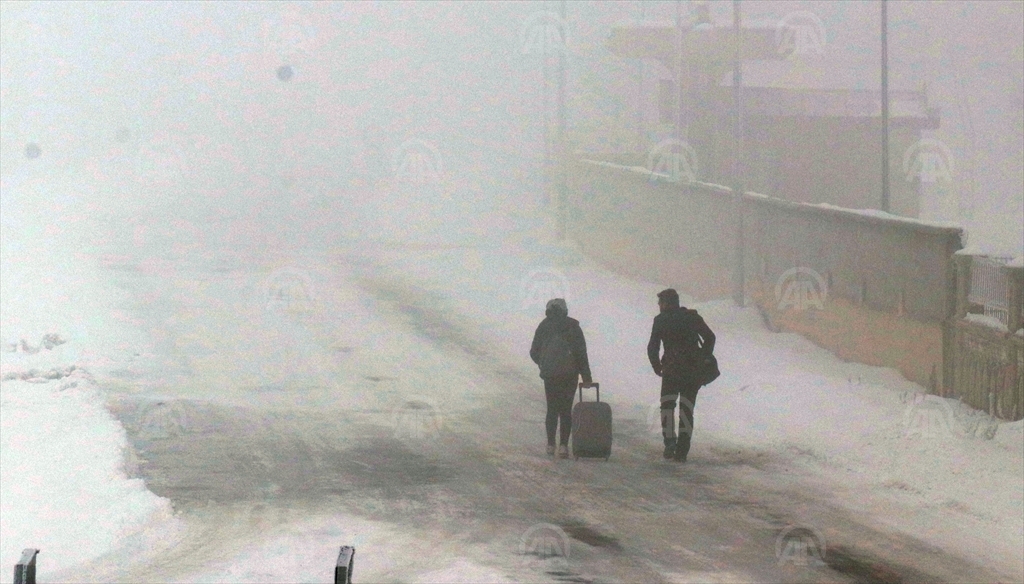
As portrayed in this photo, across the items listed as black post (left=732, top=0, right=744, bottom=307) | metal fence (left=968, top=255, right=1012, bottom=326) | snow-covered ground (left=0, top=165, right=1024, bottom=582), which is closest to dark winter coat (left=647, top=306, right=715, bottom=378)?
snow-covered ground (left=0, top=165, right=1024, bottom=582)

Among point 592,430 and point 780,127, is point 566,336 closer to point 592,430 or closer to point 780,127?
point 592,430

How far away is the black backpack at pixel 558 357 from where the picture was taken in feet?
49.5

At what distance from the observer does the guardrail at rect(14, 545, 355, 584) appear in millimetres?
5403

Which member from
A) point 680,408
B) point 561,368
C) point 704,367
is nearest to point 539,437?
point 561,368

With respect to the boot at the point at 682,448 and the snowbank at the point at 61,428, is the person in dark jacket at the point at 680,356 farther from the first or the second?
the snowbank at the point at 61,428

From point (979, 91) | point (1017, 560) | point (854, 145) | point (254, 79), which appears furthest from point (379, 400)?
point (254, 79)

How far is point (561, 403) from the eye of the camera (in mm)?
15445

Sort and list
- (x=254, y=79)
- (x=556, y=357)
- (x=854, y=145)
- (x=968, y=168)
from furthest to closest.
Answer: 1. (x=254, y=79)
2. (x=968, y=168)
3. (x=854, y=145)
4. (x=556, y=357)

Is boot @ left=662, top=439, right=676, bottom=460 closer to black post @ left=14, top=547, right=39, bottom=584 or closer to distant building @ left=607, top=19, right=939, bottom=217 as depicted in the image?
black post @ left=14, top=547, right=39, bottom=584

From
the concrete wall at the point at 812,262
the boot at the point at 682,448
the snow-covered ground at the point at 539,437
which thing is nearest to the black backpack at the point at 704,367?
the boot at the point at 682,448

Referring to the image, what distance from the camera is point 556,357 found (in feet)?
49.5

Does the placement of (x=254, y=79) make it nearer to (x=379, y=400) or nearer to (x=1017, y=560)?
(x=379, y=400)

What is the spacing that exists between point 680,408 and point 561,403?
1.20 meters

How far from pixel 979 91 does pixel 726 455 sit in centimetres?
8535
